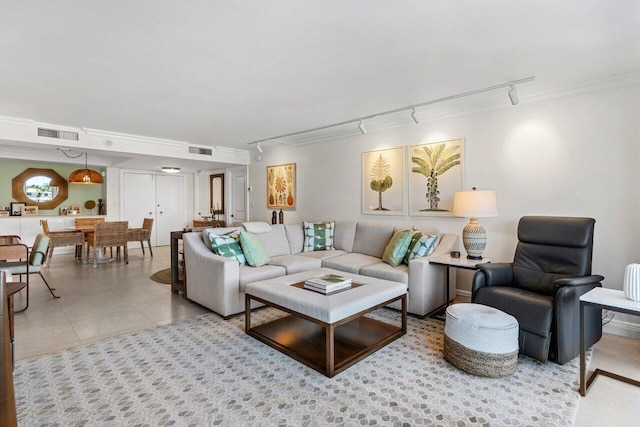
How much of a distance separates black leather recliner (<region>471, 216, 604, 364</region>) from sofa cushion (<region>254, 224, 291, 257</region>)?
A: 2.59 meters

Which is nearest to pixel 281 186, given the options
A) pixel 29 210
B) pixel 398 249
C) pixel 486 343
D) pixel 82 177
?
pixel 398 249

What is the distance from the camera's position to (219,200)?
28.3ft

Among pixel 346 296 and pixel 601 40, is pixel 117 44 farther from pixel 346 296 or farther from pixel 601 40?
pixel 601 40

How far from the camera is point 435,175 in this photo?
14.0ft

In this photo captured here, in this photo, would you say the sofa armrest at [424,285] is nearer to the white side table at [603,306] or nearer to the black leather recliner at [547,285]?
the black leather recliner at [547,285]

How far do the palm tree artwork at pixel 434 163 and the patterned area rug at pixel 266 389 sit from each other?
6.88ft

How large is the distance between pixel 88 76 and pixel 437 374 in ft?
12.6

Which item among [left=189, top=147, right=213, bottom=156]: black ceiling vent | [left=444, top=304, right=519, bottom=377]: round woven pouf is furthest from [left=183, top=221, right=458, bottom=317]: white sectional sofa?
[left=189, top=147, right=213, bottom=156]: black ceiling vent

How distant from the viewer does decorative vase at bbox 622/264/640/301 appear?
197cm

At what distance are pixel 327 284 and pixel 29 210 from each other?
26.2ft

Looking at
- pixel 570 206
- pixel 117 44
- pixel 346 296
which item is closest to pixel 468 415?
pixel 346 296

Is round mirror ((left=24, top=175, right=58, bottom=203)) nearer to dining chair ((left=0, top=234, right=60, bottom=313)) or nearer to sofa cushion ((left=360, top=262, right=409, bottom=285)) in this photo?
dining chair ((left=0, top=234, right=60, bottom=313))

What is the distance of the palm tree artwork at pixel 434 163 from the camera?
4.11 m

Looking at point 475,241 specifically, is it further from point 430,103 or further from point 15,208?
point 15,208
